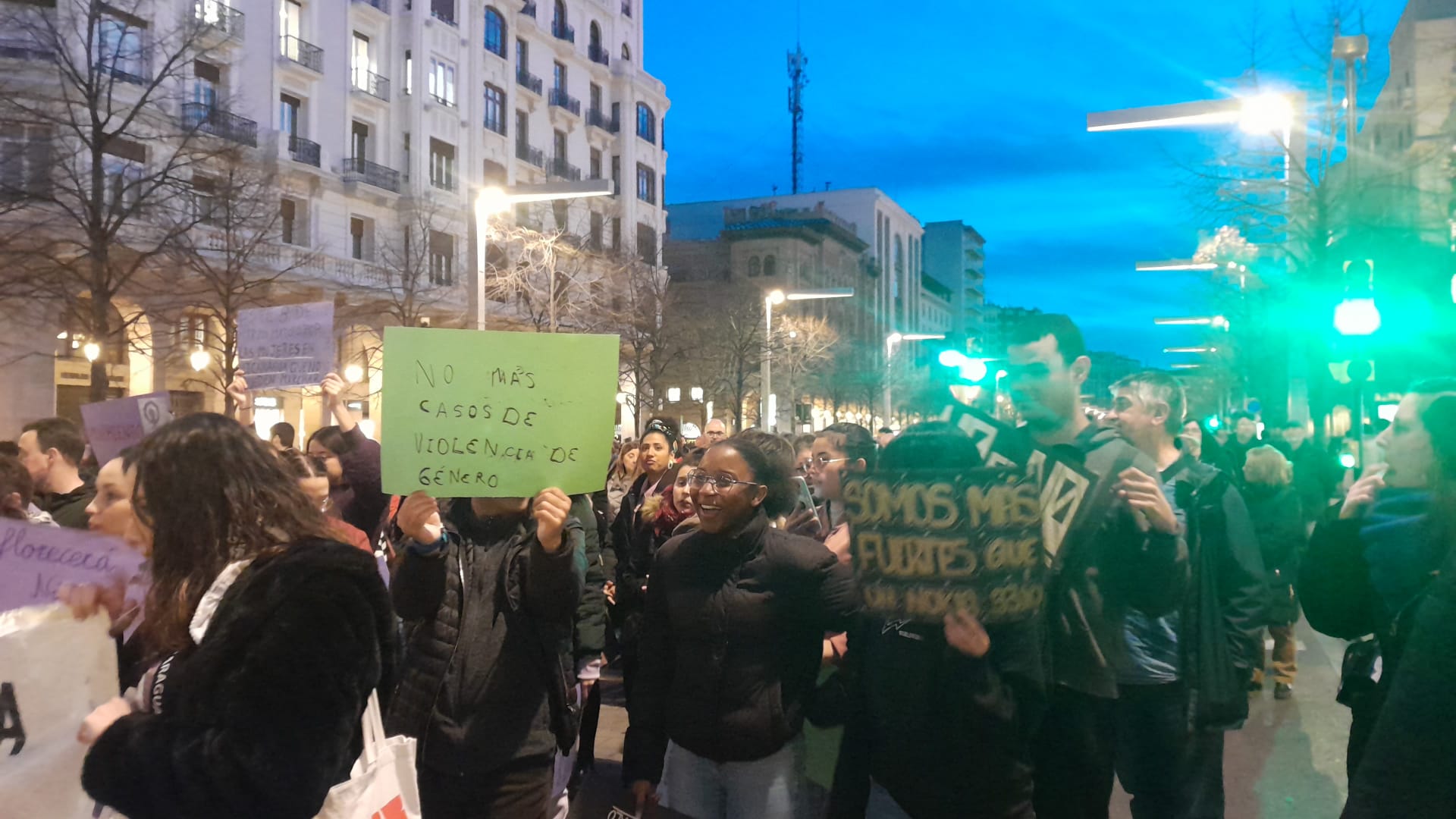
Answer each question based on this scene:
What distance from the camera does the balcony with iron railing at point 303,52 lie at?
1309 inches

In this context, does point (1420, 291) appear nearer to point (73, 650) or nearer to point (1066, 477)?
point (1066, 477)

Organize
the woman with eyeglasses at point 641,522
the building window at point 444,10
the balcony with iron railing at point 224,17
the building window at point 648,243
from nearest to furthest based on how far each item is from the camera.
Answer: the woman with eyeglasses at point 641,522, the balcony with iron railing at point 224,17, the building window at point 444,10, the building window at point 648,243

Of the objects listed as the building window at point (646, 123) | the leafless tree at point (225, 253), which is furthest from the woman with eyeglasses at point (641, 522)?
the building window at point (646, 123)

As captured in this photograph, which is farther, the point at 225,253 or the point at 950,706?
the point at 225,253

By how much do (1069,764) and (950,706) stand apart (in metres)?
0.87

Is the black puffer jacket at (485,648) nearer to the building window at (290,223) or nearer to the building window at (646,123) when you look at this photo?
the building window at (290,223)

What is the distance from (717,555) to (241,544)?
1.58 meters

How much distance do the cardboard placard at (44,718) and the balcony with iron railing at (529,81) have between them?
4456 centimetres

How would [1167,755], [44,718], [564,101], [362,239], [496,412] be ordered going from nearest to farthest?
1. [44,718]
2. [496,412]
3. [1167,755]
4. [362,239]
5. [564,101]

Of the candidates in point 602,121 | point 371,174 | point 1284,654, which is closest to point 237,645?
point 1284,654

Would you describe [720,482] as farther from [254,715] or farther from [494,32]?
[494,32]

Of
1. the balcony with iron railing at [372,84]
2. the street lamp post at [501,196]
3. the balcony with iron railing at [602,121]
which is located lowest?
the street lamp post at [501,196]

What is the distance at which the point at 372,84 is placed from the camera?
36.9 metres

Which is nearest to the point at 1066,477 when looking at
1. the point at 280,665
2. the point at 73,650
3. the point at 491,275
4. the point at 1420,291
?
the point at 280,665
